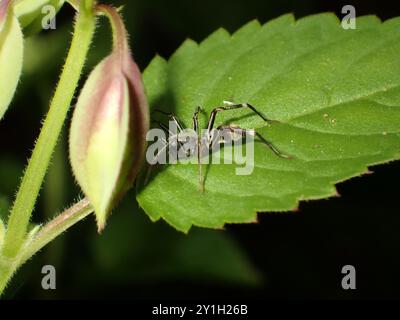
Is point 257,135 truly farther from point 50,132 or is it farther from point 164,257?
point 164,257

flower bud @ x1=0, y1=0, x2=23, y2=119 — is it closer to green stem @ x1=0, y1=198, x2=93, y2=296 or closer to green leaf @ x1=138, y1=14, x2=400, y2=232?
green stem @ x1=0, y1=198, x2=93, y2=296

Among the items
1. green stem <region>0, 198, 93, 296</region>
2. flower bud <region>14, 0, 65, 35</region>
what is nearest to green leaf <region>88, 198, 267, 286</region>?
green stem <region>0, 198, 93, 296</region>

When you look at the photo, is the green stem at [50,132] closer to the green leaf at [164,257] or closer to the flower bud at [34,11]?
the flower bud at [34,11]

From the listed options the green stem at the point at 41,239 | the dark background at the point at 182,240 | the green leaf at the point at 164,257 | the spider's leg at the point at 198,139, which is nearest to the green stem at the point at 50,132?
the green stem at the point at 41,239

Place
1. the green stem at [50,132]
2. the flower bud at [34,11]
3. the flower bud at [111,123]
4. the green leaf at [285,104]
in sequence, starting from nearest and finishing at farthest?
the flower bud at [111,123] → the green stem at [50,132] → the flower bud at [34,11] → the green leaf at [285,104]

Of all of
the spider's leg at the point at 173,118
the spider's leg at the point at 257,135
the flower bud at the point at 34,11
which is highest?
the flower bud at the point at 34,11

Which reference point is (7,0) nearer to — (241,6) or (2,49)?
(2,49)

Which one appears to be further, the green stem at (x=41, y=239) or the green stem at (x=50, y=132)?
the green stem at (x=41, y=239)
